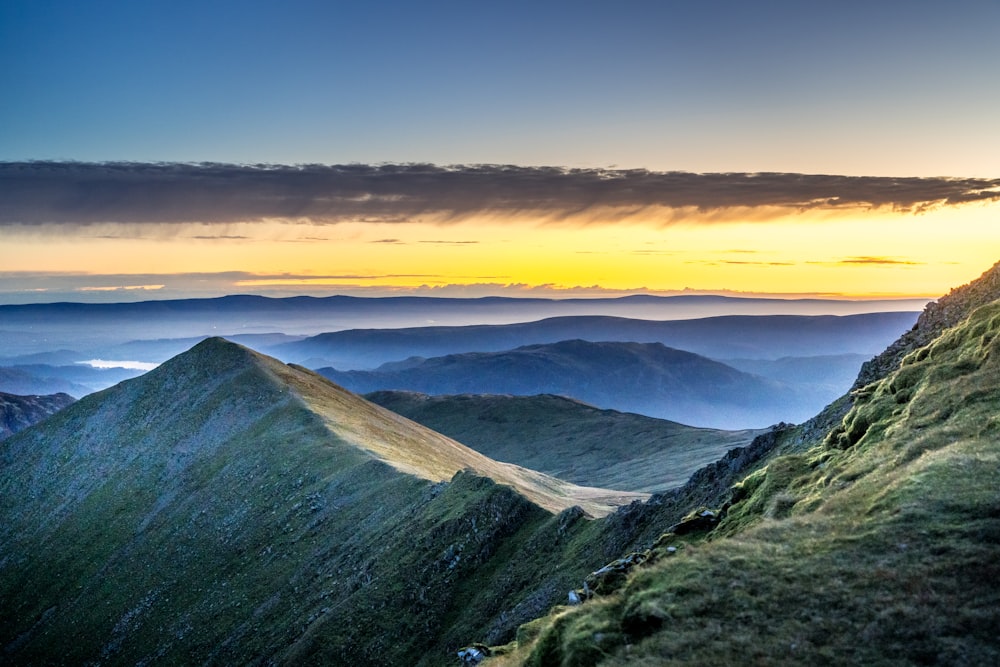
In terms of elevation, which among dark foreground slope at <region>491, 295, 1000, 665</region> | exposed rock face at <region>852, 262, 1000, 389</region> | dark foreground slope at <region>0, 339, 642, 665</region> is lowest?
dark foreground slope at <region>0, 339, 642, 665</region>

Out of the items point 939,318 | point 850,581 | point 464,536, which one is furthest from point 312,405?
point 850,581

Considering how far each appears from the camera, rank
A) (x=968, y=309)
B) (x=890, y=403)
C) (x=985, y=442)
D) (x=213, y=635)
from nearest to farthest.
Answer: (x=985, y=442) < (x=890, y=403) < (x=968, y=309) < (x=213, y=635)

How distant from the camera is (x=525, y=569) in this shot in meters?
61.7

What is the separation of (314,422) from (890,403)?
9427 cm

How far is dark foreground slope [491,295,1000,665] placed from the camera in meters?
20.1

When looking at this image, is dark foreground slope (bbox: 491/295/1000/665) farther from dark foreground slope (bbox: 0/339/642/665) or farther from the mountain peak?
the mountain peak

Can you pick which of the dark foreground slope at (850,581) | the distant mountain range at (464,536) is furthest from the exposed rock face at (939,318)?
the dark foreground slope at (850,581)

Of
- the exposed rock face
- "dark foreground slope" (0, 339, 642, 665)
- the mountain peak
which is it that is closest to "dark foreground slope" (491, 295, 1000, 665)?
the exposed rock face

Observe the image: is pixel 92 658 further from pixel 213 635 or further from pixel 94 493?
pixel 94 493

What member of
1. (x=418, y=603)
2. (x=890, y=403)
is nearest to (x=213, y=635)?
(x=418, y=603)

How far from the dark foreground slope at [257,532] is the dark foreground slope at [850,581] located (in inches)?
1069

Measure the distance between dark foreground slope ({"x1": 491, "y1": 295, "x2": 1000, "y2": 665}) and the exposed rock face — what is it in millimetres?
19269

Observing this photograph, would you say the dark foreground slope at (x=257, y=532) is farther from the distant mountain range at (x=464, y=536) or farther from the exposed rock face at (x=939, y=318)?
the exposed rock face at (x=939, y=318)

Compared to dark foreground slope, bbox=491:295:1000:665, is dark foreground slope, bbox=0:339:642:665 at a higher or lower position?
lower
